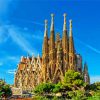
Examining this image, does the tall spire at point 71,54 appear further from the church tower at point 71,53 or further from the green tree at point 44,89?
the green tree at point 44,89

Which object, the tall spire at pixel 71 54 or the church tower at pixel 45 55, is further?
the tall spire at pixel 71 54

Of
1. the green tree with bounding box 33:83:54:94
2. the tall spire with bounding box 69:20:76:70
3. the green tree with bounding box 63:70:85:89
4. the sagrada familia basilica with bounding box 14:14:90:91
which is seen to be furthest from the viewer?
the tall spire with bounding box 69:20:76:70

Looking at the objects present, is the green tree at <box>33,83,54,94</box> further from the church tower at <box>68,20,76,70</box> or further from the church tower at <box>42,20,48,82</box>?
the church tower at <box>68,20,76,70</box>

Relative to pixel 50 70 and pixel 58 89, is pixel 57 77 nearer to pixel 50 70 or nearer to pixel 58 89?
pixel 50 70

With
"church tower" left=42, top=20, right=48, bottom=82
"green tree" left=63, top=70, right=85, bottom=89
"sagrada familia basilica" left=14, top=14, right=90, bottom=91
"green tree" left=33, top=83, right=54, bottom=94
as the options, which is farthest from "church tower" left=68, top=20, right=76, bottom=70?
"green tree" left=33, top=83, right=54, bottom=94

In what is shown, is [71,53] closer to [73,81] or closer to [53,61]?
[53,61]

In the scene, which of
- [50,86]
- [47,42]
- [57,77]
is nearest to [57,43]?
[47,42]

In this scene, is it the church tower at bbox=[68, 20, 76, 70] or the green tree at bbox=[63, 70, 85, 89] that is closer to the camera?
the green tree at bbox=[63, 70, 85, 89]

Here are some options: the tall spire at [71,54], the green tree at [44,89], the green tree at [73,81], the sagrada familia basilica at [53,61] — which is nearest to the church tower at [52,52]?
the sagrada familia basilica at [53,61]

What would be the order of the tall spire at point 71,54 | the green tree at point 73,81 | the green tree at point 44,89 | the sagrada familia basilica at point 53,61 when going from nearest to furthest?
1. the green tree at point 73,81
2. the green tree at point 44,89
3. the sagrada familia basilica at point 53,61
4. the tall spire at point 71,54

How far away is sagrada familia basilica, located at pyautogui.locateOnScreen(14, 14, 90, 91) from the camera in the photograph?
8331 cm

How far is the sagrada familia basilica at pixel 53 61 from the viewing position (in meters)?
83.3

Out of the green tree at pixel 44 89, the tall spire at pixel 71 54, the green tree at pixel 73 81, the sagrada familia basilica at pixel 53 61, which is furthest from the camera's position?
the tall spire at pixel 71 54

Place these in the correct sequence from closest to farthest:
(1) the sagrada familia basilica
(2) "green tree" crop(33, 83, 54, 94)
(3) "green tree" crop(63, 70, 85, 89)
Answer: (3) "green tree" crop(63, 70, 85, 89) < (2) "green tree" crop(33, 83, 54, 94) < (1) the sagrada familia basilica
